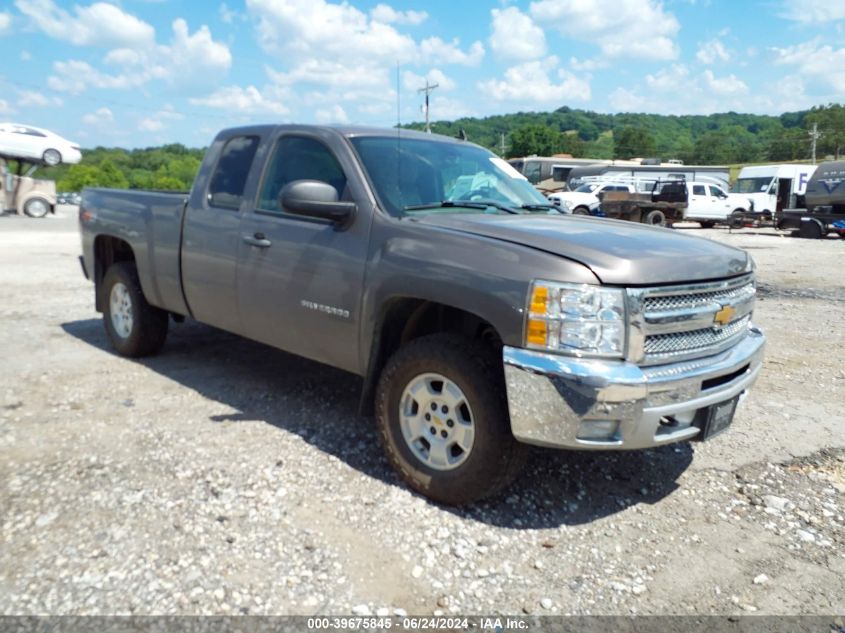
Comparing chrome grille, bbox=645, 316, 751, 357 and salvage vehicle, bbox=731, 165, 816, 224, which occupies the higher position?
→ salvage vehicle, bbox=731, 165, 816, 224

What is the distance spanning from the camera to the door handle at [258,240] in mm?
4339

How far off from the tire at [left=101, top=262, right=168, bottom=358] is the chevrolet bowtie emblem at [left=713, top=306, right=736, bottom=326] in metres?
4.42

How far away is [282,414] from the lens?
4.71 metres

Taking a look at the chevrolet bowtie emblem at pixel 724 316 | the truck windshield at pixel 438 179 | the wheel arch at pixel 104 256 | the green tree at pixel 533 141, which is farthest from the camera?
the green tree at pixel 533 141

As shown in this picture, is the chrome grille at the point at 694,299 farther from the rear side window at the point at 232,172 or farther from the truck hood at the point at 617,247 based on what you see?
the rear side window at the point at 232,172

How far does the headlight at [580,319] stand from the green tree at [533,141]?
4276 inches

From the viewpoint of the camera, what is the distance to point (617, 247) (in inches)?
128

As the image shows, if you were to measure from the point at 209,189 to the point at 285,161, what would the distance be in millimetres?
797

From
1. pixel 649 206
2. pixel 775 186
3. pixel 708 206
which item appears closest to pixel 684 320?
pixel 649 206

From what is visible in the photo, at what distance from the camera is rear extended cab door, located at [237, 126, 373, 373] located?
152 inches

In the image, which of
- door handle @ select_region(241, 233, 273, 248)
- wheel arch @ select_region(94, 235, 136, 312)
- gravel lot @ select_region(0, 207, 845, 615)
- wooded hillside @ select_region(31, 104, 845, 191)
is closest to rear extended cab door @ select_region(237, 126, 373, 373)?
door handle @ select_region(241, 233, 273, 248)

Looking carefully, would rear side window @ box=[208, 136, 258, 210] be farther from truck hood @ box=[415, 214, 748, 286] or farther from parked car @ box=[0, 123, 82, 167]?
parked car @ box=[0, 123, 82, 167]

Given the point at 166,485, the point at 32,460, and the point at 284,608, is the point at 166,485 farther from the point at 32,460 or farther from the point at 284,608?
the point at 284,608

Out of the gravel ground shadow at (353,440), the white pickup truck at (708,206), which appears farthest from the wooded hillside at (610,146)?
the gravel ground shadow at (353,440)
